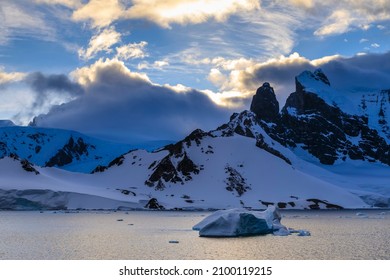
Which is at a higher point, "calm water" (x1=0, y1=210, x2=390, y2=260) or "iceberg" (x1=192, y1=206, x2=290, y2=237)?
"iceberg" (x1=192, y1=206, x2=290, y2=237)

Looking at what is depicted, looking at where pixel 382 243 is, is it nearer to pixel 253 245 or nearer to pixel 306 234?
pixel 306 234

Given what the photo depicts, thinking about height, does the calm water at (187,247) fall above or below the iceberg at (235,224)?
below

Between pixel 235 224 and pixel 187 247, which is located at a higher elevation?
pixel 235 224

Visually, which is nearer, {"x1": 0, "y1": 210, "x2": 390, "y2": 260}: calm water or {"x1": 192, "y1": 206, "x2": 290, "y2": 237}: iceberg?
{"x1": 0, "y1": 210, "x2": 390, "y2": 260}: calm water

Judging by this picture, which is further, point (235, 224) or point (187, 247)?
point (235, 224)

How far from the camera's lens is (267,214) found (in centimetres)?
9306

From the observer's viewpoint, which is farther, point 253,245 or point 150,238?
point 150,238

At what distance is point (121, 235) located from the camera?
94250mm

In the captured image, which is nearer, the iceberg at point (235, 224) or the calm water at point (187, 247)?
the calm water at point (187, 247)
